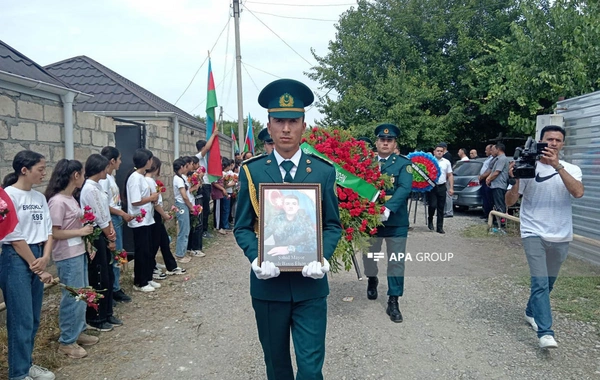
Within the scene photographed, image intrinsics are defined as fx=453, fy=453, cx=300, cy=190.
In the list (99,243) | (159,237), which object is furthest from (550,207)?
(159,237)

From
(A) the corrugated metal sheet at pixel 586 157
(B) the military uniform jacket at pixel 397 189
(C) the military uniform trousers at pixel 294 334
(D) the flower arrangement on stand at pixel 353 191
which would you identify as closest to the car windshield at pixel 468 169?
(A) the corrugated metal sheet at pixel 586 157

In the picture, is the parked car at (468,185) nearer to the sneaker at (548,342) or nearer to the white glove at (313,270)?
the sneaker at (548,342)

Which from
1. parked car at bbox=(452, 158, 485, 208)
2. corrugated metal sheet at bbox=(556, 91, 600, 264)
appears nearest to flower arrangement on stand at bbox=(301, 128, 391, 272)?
corrugated metal sheet at bbox=(556, 91, 600, 264)

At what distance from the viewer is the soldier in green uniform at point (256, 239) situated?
252 cm

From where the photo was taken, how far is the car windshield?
44.0 feet

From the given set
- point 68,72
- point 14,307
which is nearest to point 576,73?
point 14,307

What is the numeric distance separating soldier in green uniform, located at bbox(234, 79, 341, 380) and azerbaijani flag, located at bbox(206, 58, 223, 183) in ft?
22.5

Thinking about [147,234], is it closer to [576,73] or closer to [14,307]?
[14,307]

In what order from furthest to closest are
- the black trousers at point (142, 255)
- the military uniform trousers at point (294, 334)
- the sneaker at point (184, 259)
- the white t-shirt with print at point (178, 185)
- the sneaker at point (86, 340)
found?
the sneaker at point (184, 259)
the white t-shirt with print at point (178, 185)
the black trousers at point (142, 255)
the sneaker at point (86, 340)
the military uniform trousers at point (294, 334)

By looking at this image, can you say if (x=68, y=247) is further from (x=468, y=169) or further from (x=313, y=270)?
(x=468, y=169)

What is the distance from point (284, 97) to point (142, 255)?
4.19 m

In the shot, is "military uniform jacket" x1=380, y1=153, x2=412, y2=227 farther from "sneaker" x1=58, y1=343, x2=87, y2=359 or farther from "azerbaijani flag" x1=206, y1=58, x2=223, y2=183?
"azerbaijani flag" x1=206, y1=58, x2=223, y2=183

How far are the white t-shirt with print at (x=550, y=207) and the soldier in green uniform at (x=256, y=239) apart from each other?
250 centimetres

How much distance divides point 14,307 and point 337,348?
2694mm
